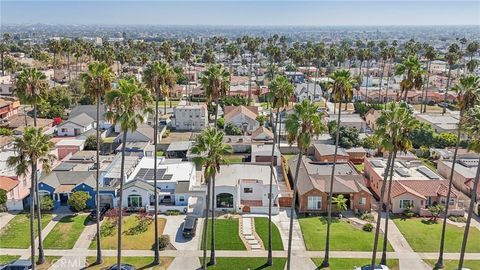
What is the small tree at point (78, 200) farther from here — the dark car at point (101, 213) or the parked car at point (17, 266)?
the parked car at point (17, 266)

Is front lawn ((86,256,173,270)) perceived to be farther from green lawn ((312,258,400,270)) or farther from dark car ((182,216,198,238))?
green lawn ((312,258,400,270))

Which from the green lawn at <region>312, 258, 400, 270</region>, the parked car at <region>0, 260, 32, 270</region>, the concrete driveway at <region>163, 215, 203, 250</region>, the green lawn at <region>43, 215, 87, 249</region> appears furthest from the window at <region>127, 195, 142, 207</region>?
the green lawn at <region>312, 258, 400, 270</region>

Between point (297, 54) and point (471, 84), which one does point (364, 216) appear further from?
point (297, 54)

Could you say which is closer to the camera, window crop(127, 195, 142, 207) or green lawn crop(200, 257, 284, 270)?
green lawn crop(200, 257, 284, 270)

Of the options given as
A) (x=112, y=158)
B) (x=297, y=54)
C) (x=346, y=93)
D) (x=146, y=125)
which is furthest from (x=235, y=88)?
(x=346, y=93)

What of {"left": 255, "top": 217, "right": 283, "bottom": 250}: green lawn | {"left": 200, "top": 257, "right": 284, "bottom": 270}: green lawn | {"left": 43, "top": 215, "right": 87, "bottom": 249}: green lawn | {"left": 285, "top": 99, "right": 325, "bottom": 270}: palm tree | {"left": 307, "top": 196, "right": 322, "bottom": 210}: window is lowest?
{"left": 43, "top": 215, "right": 87, "bottom": 249}: green lawn

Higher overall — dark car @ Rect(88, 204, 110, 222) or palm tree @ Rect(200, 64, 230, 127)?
palm tree @ Rect(200, 64, 230, 127)

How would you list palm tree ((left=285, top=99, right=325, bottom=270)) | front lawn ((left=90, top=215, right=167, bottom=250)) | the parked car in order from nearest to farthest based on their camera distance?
palm tree ((left=285, top=99, right=325, bottom=270))
the parked car
front lawn ((left=90, top=215, right=167, bottom=250))
